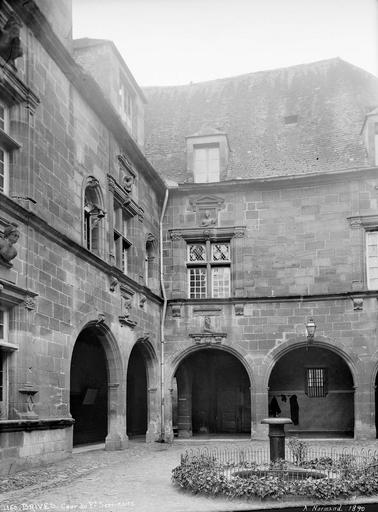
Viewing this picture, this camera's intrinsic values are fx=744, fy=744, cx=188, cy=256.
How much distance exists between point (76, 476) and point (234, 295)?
8.69m

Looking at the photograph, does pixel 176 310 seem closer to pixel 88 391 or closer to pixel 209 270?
pixel 209 270

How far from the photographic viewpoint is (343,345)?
1692cm

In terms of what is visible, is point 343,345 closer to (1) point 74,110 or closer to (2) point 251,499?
(1) point 74,110

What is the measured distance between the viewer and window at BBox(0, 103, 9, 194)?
10.0m

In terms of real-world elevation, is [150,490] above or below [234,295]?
below

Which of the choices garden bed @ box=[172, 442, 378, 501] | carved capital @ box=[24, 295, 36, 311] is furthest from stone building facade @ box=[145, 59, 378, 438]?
garden bed @ box=[172, 442, 378, 501]

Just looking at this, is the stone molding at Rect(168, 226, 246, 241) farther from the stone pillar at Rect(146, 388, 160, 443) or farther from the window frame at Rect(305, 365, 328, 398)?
the window frame at Rect(305, 365, 328, 398)

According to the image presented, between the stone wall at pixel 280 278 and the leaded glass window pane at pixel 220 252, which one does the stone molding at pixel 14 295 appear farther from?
the leaded glass window pane at pixel 220 252

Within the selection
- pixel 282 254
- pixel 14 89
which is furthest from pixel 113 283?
pixel 282 254

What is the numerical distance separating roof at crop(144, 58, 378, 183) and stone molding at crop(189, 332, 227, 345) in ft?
12.5

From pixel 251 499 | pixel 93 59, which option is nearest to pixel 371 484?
pixel 251 499

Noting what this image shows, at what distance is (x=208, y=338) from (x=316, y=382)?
12.1 feet

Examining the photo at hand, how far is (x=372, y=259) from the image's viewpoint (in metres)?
17.1

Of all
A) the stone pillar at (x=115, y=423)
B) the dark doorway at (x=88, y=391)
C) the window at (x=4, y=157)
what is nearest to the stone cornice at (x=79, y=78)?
the window at (x=4, y=157)
